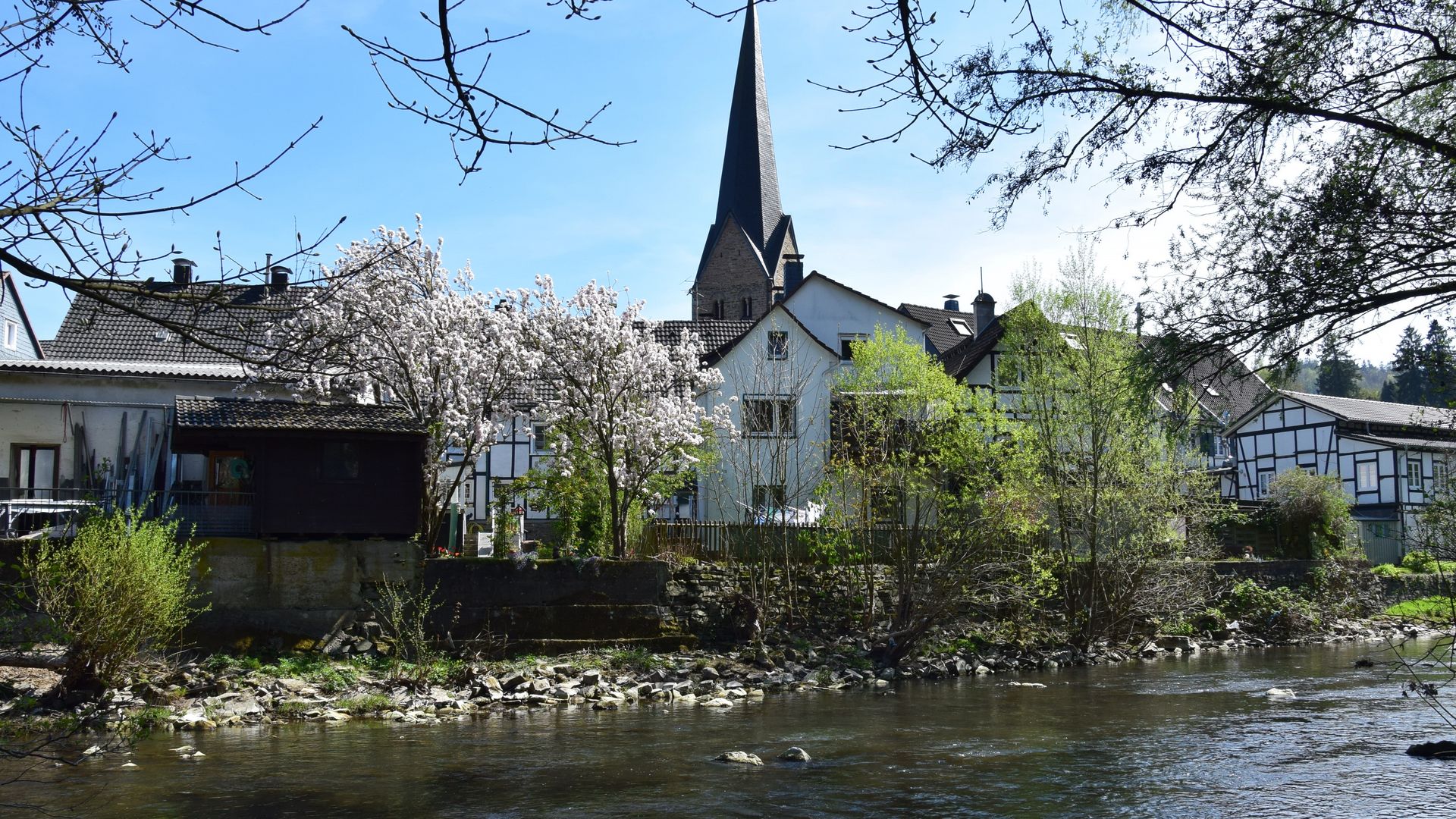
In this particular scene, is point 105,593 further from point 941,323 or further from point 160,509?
point 941,323

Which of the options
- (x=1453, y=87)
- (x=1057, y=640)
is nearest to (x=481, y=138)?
(x=1453, y=87)

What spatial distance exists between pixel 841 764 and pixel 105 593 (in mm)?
10512

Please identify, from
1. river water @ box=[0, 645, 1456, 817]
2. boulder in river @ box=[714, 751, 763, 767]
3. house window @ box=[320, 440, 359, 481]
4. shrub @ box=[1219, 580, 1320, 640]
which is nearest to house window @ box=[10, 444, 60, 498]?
house window @ box=[320, 440, 359, 481]

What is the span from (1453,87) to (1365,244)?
3.71ft

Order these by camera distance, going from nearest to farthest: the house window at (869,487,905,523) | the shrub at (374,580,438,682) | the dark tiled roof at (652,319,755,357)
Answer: the shrub at (374,580,438,682), the house window at (869,487,905,523), the dark tiled roof at (652,319,755,357)

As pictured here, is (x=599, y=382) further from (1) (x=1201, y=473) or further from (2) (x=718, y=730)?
(1) (x=1201, y=473)

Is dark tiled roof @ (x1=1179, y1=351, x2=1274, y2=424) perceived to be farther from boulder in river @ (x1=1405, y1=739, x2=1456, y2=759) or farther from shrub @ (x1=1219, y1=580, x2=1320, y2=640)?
shrub @ (x1=1219, y1=580, x2=1320, y2=640)

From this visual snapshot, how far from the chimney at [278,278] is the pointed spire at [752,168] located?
183ft

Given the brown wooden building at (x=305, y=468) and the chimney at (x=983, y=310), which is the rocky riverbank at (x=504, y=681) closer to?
the brown wooden building at (x=305, y=468)

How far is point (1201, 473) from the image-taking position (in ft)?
90.0

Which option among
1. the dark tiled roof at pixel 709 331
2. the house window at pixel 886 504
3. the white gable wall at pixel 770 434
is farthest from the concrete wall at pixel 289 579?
the dark tiled roof at pixel 709 331

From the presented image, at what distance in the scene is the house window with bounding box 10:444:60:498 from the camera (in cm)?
2795

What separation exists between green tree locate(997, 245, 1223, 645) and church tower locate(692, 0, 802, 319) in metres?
31.4

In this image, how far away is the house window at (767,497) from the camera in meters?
26.2
